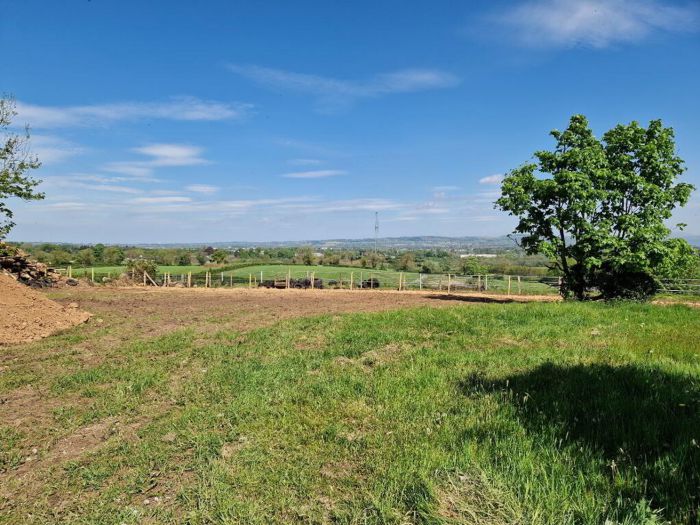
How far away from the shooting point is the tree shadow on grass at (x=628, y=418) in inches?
125

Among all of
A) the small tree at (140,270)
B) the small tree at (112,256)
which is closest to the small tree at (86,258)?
the small tree at (112,256)

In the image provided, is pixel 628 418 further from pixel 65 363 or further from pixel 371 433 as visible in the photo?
pixel 65 363

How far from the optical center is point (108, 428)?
19.1 feet

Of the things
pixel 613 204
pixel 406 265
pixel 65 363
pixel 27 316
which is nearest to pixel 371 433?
pixel 65 363

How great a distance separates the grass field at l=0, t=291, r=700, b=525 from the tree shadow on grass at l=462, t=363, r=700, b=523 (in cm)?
2

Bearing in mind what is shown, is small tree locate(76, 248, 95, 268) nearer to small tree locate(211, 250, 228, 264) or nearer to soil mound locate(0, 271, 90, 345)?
small tree locate(211, 250, 228, 264)

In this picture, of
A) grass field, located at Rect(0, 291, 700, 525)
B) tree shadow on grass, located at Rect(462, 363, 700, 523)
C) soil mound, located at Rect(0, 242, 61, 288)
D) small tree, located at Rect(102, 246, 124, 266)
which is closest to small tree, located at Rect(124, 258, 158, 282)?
soil mound, located at Rect(0, 242, 61, 288)

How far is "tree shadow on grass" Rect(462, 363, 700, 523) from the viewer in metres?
3.18

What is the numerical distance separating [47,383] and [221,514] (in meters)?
6.59

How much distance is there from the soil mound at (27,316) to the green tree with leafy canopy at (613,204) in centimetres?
2038

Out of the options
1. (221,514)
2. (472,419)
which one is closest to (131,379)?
(221,514)

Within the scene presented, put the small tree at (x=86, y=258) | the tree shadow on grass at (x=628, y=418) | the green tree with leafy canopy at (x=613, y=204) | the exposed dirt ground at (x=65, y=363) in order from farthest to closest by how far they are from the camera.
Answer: the small tree at (x=86, y=258) → the green tree with leafy canopy at (x=613, y=204) → the exposed dirt ground at (x=65, y=363) → the tree shadow on grass at (x=628, y=418)

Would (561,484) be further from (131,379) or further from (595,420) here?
(131,379)

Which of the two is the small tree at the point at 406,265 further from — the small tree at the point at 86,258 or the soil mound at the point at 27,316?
the soil mound at the point at 27,316
